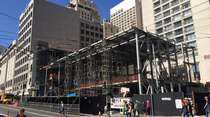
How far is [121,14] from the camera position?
5655 inches

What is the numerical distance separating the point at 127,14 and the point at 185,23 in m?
92.6

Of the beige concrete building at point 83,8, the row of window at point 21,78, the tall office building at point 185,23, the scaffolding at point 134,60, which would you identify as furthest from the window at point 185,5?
the beige concrete building at point 83,8

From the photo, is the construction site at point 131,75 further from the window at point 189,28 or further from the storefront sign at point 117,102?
the window at point 189,28

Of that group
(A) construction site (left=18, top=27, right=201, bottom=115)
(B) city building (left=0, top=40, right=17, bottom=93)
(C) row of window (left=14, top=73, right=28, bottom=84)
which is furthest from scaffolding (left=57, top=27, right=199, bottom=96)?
(B) city building (left=0, top=40, right=17, bottom=93)

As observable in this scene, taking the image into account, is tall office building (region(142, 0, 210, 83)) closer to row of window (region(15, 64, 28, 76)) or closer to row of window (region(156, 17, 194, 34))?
row of window (region(156, 17, 194, 34))

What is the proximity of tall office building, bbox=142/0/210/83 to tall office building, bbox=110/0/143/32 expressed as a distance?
61.2m

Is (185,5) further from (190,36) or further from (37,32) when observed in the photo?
(37,32)

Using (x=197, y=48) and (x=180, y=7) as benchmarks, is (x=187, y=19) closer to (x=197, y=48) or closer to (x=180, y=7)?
(x=180, y=7)

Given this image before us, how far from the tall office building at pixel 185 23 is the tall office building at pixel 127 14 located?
61.2 m

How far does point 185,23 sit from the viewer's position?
4775 centimetres

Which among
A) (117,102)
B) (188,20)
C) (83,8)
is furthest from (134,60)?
(83,8)

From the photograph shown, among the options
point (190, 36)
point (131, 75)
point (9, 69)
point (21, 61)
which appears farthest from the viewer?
point (9, 69)

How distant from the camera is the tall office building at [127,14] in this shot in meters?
123

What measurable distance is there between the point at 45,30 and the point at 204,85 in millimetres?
53501
